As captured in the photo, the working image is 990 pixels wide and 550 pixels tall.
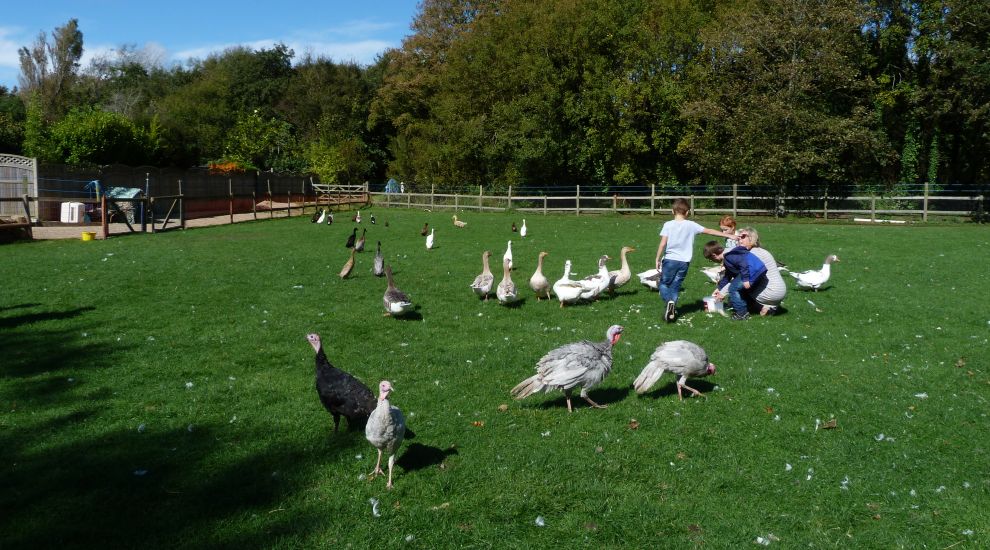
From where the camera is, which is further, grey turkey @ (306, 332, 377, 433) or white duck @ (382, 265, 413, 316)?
white duck @ (382, 265, 413, 316)

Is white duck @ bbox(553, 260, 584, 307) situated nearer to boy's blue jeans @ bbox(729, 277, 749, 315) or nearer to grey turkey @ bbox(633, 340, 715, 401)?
boy's blue jeans @ bbox(729, 277, 749, 315)

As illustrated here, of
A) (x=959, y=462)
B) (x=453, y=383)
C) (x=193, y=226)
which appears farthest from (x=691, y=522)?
(x=193, y=226)

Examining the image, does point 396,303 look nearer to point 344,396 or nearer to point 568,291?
point 568,291

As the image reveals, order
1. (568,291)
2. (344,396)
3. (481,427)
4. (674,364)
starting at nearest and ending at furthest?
1. (344,396)
2. (481,427)
3. (674,364)
4. (568,291)

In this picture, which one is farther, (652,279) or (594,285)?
(652,279)

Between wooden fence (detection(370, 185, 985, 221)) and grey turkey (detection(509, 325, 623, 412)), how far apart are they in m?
34.1

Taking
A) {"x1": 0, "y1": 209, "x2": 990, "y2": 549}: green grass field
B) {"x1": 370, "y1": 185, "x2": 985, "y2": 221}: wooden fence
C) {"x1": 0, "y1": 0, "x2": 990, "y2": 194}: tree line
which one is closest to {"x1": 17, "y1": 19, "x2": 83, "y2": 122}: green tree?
{"x1": 0, "y1": 0, "x2": 990, "y2": 194}: tree line

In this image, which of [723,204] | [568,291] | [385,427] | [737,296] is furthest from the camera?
[723,204]

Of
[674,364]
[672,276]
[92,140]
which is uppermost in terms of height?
[92,140]

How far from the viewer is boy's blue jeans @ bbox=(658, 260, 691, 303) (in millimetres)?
11562

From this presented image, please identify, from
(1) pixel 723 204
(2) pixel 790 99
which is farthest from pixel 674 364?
(1) pixel 723 204

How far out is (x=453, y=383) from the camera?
8227mm

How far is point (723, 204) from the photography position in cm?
4203

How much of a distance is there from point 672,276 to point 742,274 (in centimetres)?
117
